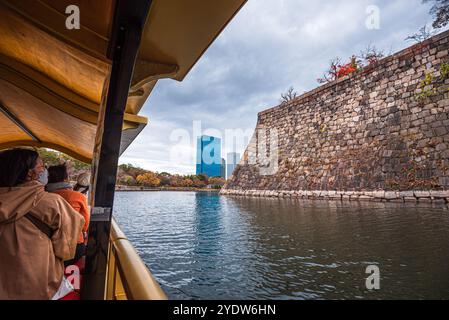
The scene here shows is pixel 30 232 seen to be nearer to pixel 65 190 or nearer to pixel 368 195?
pixel 65 190

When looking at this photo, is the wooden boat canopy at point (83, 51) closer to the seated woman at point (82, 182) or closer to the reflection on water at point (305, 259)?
the seated woman at point (82, 182)

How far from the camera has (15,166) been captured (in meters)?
1.26

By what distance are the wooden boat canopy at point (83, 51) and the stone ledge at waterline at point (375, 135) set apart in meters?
11.3

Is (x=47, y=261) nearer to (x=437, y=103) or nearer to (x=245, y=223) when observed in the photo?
(x=245, y=223)

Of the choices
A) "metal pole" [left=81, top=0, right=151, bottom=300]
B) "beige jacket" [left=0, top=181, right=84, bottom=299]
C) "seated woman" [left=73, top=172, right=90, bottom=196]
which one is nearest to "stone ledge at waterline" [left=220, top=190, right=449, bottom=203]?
"metal pole" [left=81, top=0, right=151, bottom=300]

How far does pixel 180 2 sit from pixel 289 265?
141 inches

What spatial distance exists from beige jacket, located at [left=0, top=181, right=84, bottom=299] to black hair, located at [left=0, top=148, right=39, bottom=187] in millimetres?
52

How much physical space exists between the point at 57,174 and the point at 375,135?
45.8ft

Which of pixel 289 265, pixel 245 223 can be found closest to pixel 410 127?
pixel 245 223

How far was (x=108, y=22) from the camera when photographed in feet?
4.43

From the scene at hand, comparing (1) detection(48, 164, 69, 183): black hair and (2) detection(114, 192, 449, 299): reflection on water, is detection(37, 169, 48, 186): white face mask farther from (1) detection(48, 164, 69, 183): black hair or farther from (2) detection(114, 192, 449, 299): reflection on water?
(2) detection(114, 192, 449, 299): reflection on water

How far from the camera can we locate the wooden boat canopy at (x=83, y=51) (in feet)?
4.08

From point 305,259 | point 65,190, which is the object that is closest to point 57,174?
point 65,190

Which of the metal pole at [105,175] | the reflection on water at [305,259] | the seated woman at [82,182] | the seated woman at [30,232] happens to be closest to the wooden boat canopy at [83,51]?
the metal pole at [105,175]
